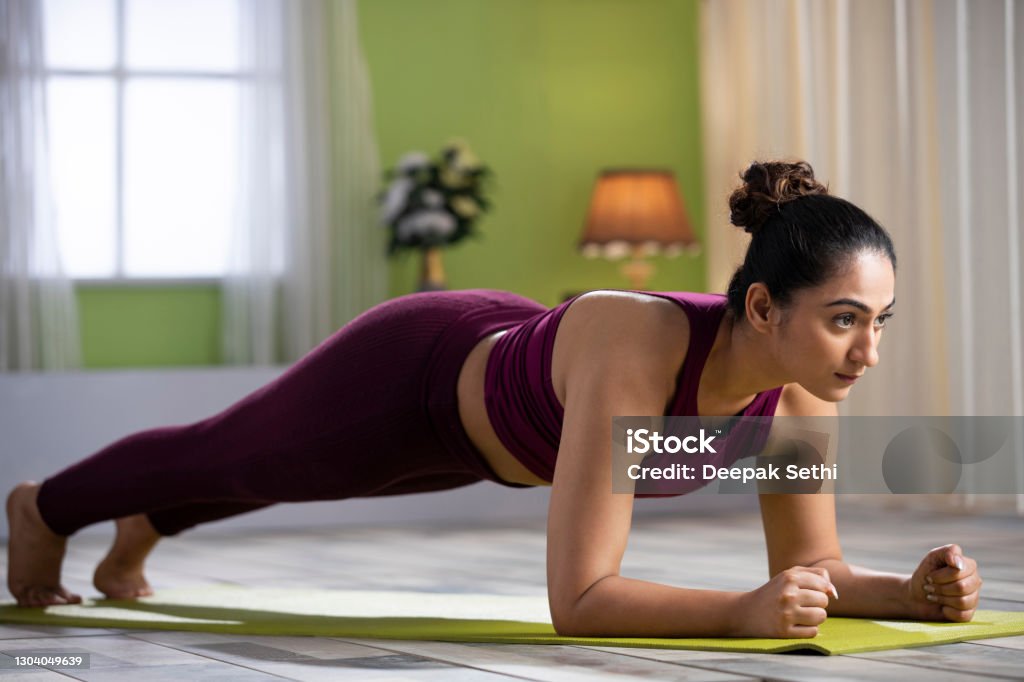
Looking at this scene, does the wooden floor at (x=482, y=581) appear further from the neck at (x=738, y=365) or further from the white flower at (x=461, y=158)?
the white flower at (x=461, y=158)

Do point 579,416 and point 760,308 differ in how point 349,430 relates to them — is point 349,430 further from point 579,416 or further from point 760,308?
point 760,308

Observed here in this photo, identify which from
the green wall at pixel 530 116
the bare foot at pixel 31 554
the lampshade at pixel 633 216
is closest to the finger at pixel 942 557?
the bare foot at pixel 31 554

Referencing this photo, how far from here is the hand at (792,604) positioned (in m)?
1.76

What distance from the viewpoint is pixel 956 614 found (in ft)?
6.54

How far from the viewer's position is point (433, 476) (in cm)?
244

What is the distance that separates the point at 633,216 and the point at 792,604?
3467mm

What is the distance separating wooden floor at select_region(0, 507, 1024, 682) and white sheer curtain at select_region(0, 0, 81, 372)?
1.04 m

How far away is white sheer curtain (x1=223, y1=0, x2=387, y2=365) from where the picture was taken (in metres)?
5.14

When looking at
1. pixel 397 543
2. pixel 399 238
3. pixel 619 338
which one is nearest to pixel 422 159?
pixel 399 238

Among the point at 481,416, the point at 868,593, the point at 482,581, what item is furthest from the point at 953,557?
the point at 482,581

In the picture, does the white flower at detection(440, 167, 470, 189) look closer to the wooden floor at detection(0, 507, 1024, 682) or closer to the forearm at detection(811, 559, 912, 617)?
the wooden floor at detection(0, 507, 1024, 682)

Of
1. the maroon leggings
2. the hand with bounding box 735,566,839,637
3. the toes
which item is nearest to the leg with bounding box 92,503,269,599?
the toes

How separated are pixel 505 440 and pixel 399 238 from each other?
3.06 metres

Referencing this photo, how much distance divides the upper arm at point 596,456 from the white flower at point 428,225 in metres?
3.18
